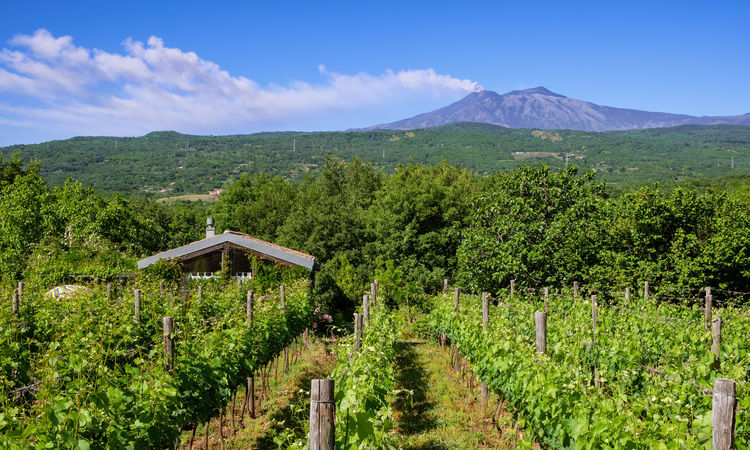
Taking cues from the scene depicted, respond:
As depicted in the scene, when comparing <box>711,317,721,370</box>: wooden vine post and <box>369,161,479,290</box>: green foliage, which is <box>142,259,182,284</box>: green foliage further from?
<box>711,317,721,370</box>: wooden vine post

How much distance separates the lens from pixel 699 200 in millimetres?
16531

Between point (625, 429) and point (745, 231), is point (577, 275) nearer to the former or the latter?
point (745, 231)

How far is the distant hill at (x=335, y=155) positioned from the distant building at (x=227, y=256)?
74.0 meters

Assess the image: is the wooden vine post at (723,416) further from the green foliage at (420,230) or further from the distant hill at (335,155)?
the distant hill at (335,155)

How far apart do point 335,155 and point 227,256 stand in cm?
11407

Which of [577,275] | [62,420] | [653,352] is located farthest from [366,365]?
[577,275]

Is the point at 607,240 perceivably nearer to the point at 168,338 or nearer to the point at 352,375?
the point at 352,375

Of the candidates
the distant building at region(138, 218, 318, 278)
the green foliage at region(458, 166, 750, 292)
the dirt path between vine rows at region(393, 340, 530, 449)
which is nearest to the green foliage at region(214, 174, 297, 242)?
the distant building at region(138, 218, 318, 278)

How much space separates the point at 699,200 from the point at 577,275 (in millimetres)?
4497

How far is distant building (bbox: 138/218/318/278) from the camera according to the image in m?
16.5

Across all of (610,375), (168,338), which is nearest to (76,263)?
(168,338)

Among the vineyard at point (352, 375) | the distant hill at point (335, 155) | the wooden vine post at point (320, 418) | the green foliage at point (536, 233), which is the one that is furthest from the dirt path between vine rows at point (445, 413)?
the distant hill at point (335, 155)

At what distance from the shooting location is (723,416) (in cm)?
286

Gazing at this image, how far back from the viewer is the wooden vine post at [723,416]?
2842mm
